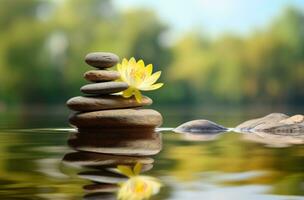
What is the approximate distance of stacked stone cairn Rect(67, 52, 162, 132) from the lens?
11.7ft

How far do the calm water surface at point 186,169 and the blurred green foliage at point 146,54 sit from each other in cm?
974

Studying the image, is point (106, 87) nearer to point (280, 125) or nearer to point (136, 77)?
point (136, 77)

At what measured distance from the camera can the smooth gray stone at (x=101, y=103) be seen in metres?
3.58

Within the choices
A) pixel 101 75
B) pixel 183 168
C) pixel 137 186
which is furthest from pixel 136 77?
pixel 137 186

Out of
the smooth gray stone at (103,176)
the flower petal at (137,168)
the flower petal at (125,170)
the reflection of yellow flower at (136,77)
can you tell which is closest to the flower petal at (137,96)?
the reflection of yellow flower at (136,77)

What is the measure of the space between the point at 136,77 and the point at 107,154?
135 cm

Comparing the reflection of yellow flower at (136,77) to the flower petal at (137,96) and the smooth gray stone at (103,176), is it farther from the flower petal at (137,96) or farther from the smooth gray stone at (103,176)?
the smooth gray stone at (103,176)

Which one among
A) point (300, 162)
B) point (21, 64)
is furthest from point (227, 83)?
point (300, 162)

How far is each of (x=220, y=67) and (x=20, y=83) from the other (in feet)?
15.6

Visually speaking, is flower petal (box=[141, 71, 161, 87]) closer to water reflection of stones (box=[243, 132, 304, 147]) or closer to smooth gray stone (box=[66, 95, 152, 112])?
smooth gray stone (box=[66, 95, 152, 112])

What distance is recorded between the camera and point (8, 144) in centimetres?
312

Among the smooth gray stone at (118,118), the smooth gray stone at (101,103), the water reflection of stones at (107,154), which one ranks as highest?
the smooth gray stone at (101,103)

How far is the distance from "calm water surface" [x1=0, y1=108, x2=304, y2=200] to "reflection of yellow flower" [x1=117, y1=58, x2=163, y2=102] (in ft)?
1.25

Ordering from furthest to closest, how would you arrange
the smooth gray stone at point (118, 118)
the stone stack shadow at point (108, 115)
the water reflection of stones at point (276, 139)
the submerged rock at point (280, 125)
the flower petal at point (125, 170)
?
the submerged rock at point (280, 125)
the smooth gray stone at point (118, 118)
the stone stack shadow at point (108, 115)
the water reflection of stones at point (276, 139)
the flower petal at point (125, 170)
